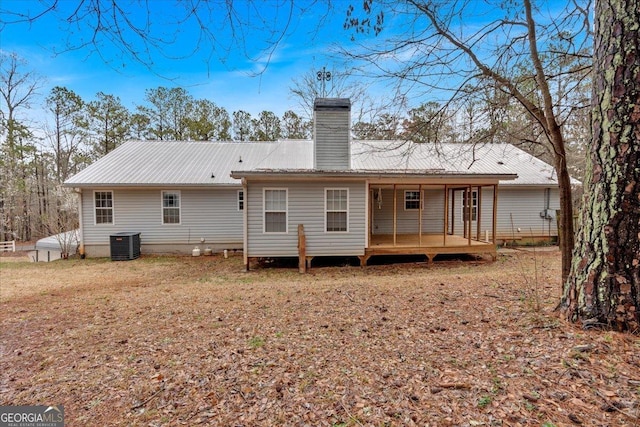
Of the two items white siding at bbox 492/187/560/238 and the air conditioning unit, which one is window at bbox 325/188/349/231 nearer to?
the air conditioning unit

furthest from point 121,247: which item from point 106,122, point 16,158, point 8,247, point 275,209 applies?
point 106,122

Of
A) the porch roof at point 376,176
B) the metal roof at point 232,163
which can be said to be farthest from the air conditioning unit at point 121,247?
the porch roof at point 376,176

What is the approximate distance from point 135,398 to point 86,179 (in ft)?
37.4

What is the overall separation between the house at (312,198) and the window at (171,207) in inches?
1.4

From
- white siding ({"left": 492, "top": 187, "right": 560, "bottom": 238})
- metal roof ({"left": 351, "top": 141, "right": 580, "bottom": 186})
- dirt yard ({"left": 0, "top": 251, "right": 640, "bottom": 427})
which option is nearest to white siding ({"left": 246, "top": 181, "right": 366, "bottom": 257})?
dirt yard ({"left": 0, "top": 251, "right": 640, "bottom": 427})

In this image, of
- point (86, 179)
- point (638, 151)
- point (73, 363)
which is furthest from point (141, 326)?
point (86, 179)

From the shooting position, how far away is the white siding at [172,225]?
11625mm

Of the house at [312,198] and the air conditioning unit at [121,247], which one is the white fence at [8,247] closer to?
the house at [312,198]

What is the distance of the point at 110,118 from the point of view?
822 inches

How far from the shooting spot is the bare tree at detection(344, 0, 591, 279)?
4145 millimetres

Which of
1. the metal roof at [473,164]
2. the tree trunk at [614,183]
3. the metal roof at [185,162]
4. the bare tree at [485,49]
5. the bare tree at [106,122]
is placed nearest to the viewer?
the tree trunk at [614,183]

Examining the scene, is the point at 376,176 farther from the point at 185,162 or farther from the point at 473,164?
the point at 185,162

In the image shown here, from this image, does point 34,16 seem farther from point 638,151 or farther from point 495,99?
point 495,99

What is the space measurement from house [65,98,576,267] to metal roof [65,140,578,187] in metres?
0.05
